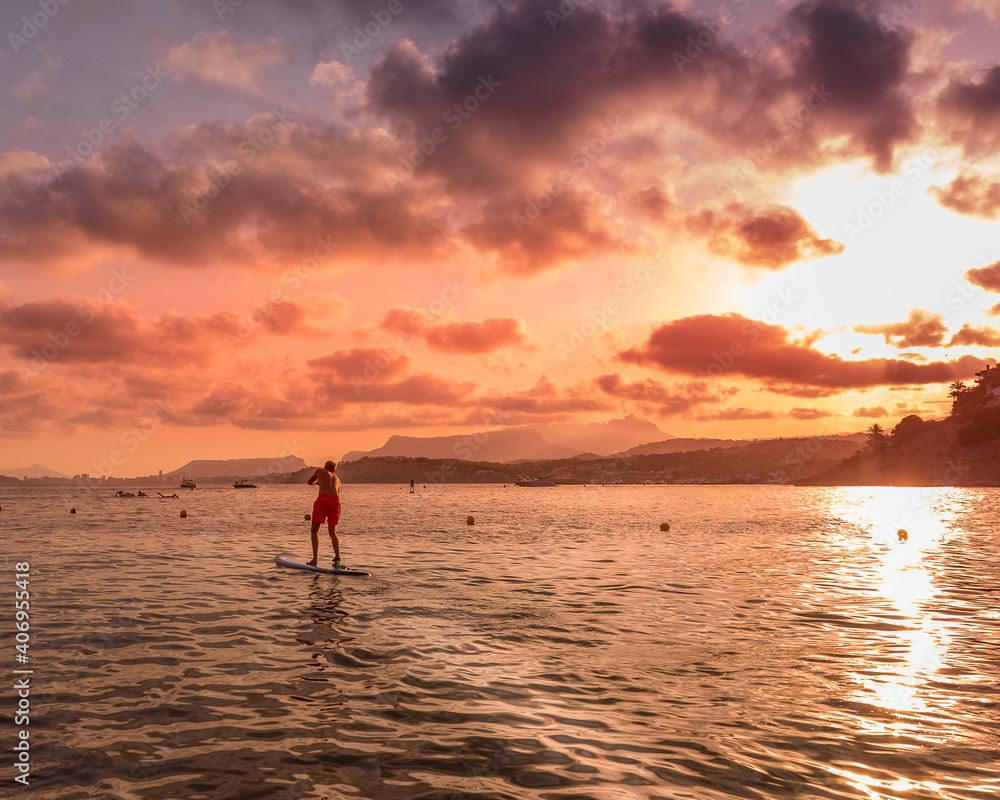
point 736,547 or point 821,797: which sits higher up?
point 821,797

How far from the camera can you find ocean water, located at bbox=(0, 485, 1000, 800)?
23.3ft

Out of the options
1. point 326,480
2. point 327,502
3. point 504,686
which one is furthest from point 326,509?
point 504,686

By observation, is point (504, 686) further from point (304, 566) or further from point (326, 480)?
point (304, 566)

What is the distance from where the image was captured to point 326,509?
24.7 metres

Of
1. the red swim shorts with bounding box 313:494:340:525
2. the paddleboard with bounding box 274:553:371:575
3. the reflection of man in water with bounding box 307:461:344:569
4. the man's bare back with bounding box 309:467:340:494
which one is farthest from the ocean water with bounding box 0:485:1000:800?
the man's bare back with bounding box 309:467:340:494

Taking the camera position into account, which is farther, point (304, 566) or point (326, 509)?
point (326, 509)

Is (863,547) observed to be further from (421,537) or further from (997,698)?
(997,698)

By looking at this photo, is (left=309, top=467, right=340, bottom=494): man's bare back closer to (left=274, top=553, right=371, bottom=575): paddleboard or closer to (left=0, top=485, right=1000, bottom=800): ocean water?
(left=274, top=553, right=371, bottom=575): paddleboard

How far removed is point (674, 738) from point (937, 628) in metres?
11.0

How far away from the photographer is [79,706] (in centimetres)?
940

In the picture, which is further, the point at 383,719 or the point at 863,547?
the point at 863,547

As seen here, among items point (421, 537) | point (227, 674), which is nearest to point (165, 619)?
point (227, 674)

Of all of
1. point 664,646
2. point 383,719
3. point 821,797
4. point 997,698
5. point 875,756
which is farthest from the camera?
point 664,646

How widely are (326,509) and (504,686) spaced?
15.7 m
